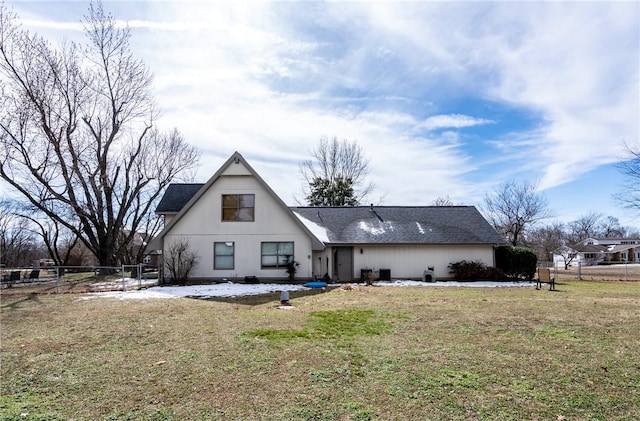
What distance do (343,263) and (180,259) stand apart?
826cm

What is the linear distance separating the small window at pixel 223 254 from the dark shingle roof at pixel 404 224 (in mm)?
5130

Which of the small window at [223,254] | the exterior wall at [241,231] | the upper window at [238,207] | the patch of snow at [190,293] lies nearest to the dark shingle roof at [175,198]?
the exterior wall at [241,231]

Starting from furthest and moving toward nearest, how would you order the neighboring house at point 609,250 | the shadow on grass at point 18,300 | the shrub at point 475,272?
the neighboring house at point 609,250 < the shrub at point 475,272 < the shadow on grass at point 18,300

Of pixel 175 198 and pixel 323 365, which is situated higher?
pixel 175 198

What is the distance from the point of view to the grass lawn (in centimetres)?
414

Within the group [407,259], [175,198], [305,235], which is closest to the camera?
[305,235]

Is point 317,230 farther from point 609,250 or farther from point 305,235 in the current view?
point 609,250

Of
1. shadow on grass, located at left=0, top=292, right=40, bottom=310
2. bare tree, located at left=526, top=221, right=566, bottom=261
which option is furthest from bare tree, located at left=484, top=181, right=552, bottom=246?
shadow on grass, located at left=0, top=292, right=40, bottom=310

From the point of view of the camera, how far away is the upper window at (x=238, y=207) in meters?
19.1

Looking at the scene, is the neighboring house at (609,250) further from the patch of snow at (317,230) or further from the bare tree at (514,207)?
the patch of snow at (317,230)

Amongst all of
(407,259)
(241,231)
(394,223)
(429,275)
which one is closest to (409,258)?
(407,259)

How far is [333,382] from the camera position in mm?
4867

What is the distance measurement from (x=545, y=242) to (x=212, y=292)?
5601 cm

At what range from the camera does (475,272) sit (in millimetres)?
20594
